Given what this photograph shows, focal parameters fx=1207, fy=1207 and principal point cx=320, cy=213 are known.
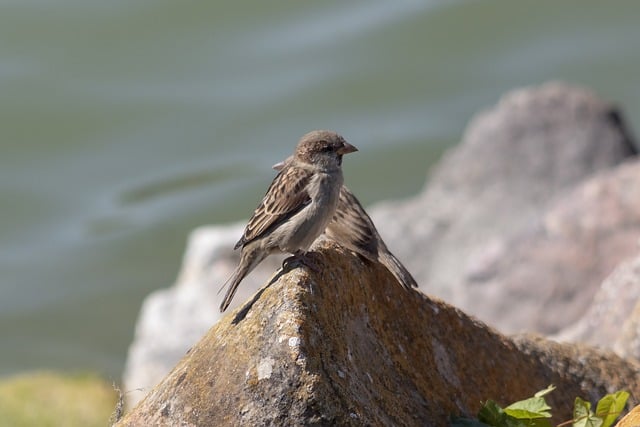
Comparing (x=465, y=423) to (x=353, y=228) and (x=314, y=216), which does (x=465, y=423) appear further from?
(x=353, y=228)

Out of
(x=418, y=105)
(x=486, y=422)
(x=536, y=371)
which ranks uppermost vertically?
(x=418, y=105)

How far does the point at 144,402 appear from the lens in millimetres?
4484

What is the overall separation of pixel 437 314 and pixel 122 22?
15.7 meters

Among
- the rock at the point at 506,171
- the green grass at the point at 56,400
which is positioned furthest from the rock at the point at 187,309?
the rock at the point at 506,171

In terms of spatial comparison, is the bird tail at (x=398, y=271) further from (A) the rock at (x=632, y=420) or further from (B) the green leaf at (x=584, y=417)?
(A) the rock at (x=632, y=420)

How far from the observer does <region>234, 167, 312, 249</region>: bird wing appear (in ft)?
18.2

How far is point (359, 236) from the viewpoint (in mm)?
5691

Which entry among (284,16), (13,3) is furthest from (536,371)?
(13,3)

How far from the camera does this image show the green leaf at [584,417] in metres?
4.75

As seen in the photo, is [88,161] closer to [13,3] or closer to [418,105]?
[13,3]

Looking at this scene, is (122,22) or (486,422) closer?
(486,422)

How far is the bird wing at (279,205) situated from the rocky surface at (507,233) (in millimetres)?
3670

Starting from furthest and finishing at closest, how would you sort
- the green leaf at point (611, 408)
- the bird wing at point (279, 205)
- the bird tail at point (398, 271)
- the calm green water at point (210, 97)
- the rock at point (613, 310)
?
the calm green water at point (210, 97) → the rock at point (613, 310) → the bird wing at point (279, 205) → the bird tail at point (398, 271) → the green leaf at point (611, 408)

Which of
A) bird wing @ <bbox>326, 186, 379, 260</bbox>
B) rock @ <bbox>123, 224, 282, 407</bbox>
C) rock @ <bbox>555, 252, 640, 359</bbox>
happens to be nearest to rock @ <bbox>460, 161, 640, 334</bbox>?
rock @ <bbox>555, 252, 640, 359</bbox>
